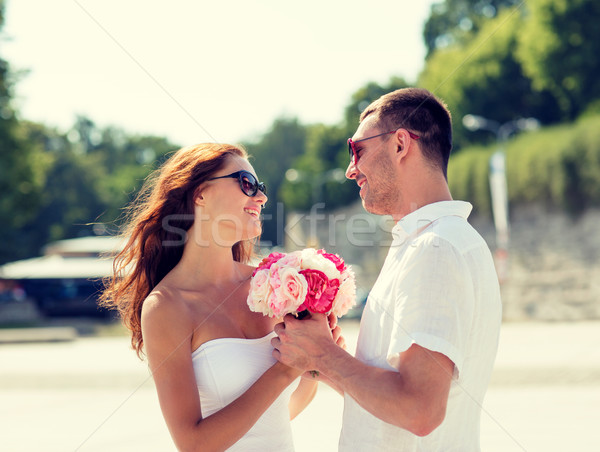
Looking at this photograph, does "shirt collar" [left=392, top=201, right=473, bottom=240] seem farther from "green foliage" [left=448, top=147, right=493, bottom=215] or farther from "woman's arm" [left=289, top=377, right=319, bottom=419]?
"green foliage" [left=448, top=147, right=493, bottom=215]

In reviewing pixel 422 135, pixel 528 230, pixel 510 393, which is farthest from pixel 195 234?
pixel 528 230

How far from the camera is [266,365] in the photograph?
3.65 m

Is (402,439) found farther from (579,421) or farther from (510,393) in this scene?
(510,393)

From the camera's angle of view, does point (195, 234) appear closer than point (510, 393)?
Yes

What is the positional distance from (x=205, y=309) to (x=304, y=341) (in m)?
0.88

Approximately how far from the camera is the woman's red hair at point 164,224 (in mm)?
3955

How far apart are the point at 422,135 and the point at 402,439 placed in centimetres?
134

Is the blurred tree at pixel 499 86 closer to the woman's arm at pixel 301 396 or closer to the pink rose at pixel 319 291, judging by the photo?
the woman's arm at pixel 301 396

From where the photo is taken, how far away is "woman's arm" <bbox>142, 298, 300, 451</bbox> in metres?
3.20

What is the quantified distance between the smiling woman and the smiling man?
1.58ft

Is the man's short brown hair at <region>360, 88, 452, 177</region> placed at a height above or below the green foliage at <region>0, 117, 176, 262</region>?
above

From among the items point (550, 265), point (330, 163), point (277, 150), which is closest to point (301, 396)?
point (550, 265)

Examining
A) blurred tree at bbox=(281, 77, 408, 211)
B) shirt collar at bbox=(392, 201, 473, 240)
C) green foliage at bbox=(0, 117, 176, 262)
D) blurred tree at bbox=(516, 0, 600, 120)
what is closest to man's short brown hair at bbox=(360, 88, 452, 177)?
shirt collar at bbox=(392, 201, 473, 240)

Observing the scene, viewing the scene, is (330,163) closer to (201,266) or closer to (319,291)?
(201,266)
